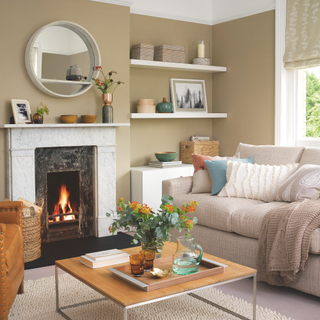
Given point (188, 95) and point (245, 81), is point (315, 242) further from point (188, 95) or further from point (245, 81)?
point (188, 95)

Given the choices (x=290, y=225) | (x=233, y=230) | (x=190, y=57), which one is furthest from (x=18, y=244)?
(x=190, y=57)

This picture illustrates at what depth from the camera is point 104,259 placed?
7.75 ft

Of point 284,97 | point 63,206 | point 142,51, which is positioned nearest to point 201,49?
point 142,51

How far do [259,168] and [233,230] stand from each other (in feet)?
2.19

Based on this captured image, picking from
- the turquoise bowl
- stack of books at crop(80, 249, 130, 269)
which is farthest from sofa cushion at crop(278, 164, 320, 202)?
the turquoise bowl

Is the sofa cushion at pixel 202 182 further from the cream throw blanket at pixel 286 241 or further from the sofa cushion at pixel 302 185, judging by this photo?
the cream throw blanket at pixel 286 241

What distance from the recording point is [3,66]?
3877 millimetres

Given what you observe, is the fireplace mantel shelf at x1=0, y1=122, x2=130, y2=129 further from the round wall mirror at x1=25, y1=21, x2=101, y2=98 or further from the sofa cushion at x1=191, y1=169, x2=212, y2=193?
the sofa cushion at x1=191, y1=169, x2=212, y2=193

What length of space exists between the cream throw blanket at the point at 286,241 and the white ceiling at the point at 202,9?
2.93m

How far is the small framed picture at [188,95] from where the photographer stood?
17.3ft

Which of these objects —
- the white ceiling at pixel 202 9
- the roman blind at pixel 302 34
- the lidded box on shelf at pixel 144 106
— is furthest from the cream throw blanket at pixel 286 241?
the white ceiling at pixel 202 9

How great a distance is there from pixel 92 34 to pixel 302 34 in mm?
2240

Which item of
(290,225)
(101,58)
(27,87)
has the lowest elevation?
(290,225)

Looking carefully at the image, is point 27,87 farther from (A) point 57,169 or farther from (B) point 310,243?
(B) point 310,243
